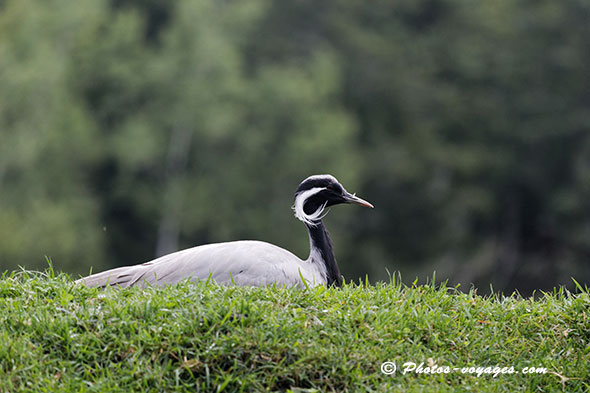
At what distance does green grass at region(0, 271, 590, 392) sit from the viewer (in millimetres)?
5289

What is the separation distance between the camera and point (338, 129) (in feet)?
108

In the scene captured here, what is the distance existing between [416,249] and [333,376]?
28.9 meters

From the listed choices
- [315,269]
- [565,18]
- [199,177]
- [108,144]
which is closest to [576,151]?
[565,18]

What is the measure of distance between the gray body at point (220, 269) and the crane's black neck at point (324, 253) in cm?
60

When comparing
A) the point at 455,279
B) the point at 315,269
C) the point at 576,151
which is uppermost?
the point at 315,269

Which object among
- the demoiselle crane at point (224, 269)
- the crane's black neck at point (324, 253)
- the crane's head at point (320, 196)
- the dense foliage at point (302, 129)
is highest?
the crane's head at point (320, 196)

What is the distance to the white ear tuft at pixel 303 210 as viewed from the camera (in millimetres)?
8477

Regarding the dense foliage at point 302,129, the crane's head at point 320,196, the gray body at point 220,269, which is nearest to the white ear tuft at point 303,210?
the crane's head at point 320,196

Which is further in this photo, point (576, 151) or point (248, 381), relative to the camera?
point (576, 151)

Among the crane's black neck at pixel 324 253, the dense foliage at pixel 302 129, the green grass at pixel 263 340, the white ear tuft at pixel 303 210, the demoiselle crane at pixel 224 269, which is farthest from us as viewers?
the dense foliage at pixel 302 129

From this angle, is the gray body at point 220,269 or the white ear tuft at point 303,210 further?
the white ear tuft at point 303,210

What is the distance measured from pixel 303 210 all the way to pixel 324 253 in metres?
0.52

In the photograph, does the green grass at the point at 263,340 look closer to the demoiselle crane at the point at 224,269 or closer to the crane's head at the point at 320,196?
the demoiselle crane at the point at 224,269

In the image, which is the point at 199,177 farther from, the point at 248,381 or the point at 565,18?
the point at 248,381
